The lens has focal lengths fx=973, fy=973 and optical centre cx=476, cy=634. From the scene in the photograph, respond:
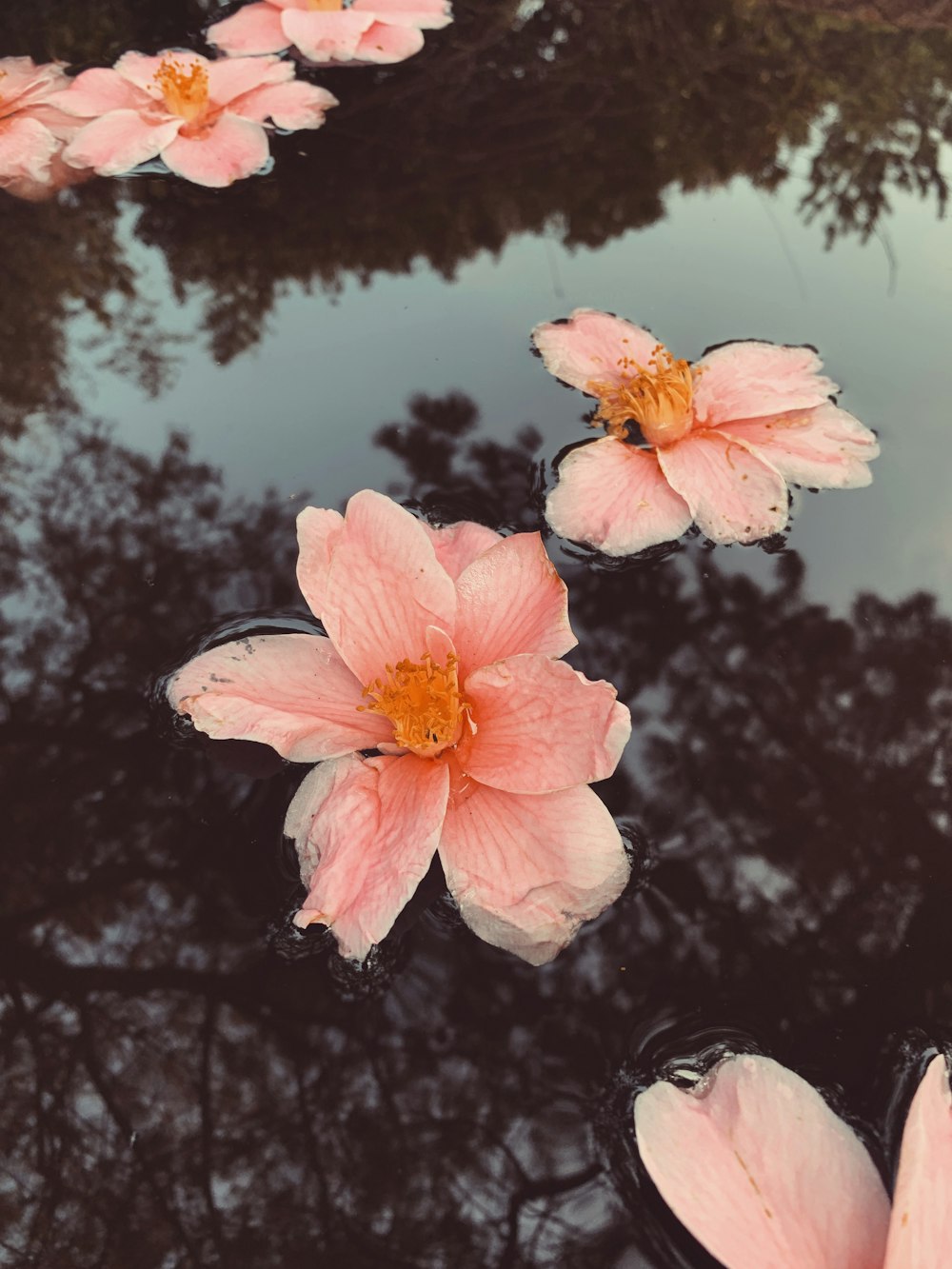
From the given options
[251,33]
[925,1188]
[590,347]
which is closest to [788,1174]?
[925,1188]

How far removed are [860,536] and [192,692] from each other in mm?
1142

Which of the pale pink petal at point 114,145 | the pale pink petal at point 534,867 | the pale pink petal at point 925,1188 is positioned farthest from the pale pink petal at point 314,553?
the pale pink petal at point 114,145

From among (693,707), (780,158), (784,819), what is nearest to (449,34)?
(780,158)

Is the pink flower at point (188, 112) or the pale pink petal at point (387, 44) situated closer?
the pink flower at point (188, 112)

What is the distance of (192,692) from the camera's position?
53.0 inches

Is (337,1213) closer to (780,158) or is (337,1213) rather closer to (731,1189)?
(731,1189)

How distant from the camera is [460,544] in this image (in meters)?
1.51

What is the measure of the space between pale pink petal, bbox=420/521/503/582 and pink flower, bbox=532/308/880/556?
0.19m

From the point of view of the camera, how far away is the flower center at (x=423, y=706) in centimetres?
129

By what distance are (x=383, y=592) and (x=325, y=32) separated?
2007 mm

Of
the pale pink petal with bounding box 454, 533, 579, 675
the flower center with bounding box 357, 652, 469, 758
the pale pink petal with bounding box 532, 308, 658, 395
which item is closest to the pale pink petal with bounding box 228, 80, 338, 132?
the pale pink petal with bounding box 532, 308, 658, 395

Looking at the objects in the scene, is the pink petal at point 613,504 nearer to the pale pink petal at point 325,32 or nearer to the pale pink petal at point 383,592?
the pale pink petal at point 383,592

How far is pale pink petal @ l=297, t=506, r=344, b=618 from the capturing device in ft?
Result: 4.44

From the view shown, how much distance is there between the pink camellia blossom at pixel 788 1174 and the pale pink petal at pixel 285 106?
238 centimetres
